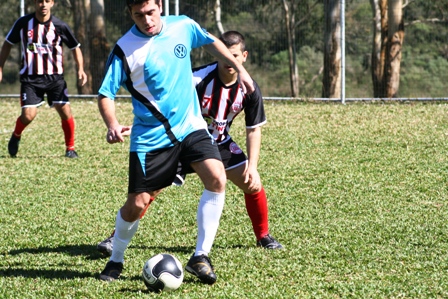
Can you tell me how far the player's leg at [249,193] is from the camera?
562 centimetres

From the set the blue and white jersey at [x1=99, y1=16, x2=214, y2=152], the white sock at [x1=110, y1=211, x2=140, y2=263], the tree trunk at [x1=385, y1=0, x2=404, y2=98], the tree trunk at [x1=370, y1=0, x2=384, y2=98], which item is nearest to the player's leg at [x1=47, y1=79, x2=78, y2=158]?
the white sock at [x1=110, y1=211, x2=140, y2=263]

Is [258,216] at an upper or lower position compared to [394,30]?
lower

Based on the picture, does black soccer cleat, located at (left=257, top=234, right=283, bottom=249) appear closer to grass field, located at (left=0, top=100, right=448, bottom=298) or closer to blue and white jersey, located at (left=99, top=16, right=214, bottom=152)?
grass field, located at (left=0, top=100, right=448, bottom=298)

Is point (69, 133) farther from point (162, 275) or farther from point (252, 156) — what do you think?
point (162, 275)

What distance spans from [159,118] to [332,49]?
39.3 ft

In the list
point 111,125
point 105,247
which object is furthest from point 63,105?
point 111,125

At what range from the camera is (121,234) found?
491 centimetres

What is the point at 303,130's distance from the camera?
1197cm

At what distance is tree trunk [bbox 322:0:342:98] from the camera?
1590cm

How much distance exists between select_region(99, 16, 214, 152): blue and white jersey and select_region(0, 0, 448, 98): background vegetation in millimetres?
11039

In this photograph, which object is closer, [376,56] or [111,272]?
[111,272]

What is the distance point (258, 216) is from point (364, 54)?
64.3 ft

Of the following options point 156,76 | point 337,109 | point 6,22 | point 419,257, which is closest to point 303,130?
point 337,109

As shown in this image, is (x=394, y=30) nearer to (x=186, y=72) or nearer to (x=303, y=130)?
(x=303, y=130)
